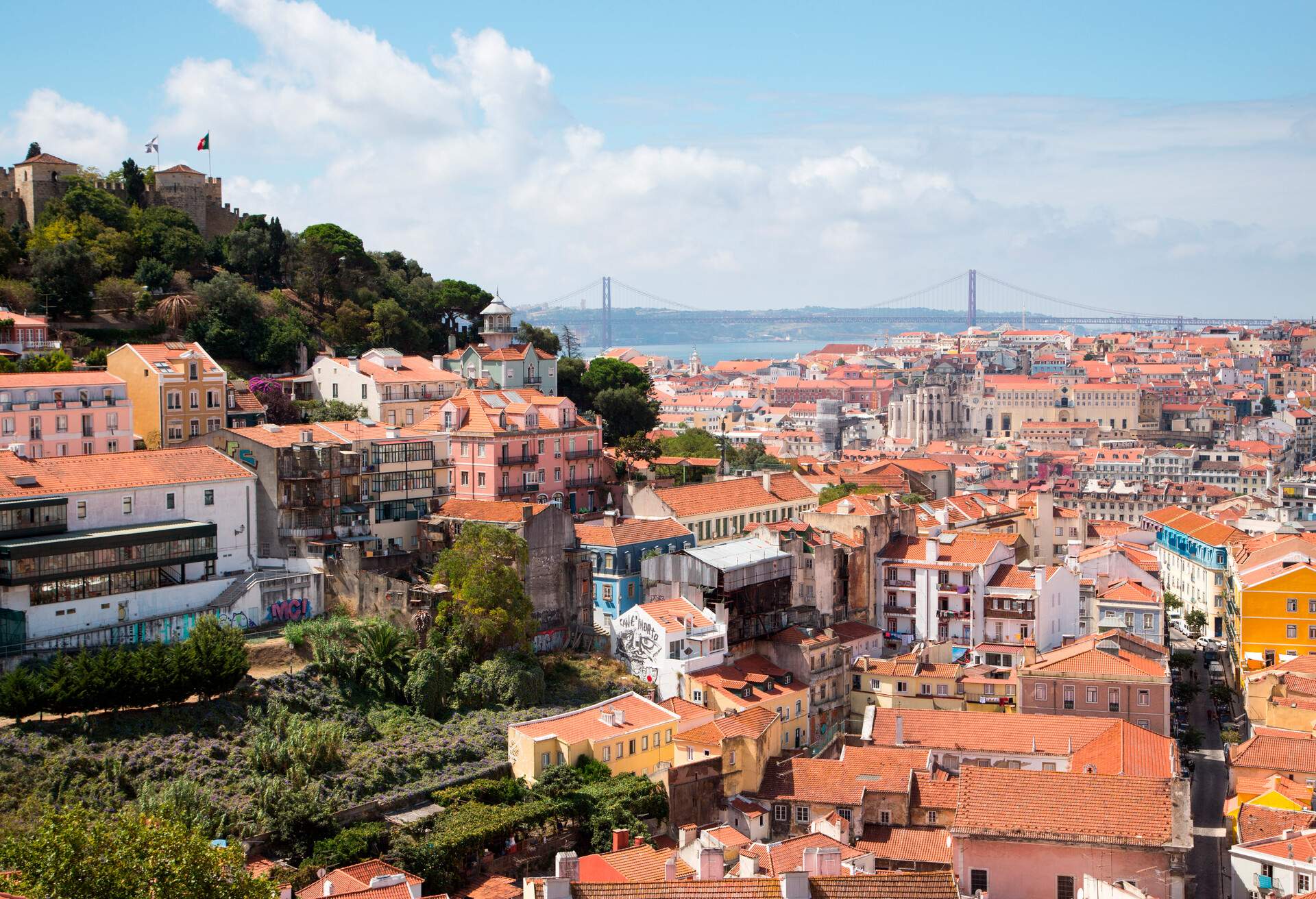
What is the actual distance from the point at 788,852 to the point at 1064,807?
495 cm

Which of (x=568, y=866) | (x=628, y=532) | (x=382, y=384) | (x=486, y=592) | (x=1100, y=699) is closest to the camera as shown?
(x=568, y=866)

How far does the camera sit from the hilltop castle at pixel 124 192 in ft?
186

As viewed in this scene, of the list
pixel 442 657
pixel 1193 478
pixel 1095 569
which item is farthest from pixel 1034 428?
pixel 442 657

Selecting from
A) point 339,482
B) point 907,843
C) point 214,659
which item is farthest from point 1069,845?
point 339,482

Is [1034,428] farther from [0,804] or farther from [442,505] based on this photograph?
[0,804]

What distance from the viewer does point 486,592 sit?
34.8 meters

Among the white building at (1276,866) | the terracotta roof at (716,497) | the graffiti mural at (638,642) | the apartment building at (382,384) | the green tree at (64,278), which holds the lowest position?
the white building at (1276,866)

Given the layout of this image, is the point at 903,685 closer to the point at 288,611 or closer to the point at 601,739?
the point at 601,739

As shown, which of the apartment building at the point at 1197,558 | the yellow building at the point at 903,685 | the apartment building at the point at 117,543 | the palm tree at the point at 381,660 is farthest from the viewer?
the apartment building at the point at 1197,558

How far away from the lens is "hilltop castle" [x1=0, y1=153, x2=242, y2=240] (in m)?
56.6

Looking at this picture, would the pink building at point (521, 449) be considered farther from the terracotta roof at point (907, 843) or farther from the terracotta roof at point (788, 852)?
the terracotta roof at point (788, 852)

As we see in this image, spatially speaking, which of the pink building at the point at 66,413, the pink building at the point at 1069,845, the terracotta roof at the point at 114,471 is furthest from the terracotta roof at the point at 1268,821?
the pink building at the point at 66,413

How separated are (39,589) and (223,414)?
1269cm

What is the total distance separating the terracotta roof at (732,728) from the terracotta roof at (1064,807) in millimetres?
6832
